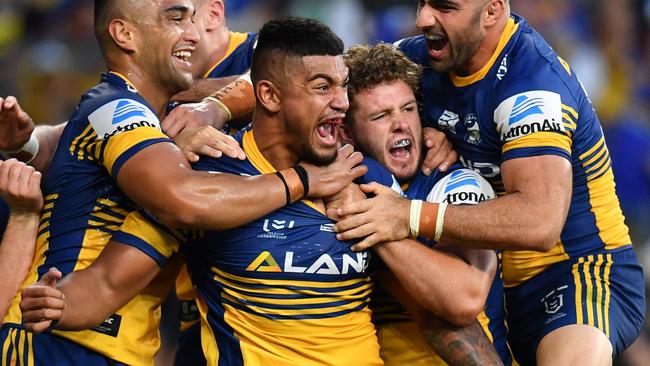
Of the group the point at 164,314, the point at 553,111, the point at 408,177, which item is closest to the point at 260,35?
the point at 408,177

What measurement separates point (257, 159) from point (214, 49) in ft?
6.56

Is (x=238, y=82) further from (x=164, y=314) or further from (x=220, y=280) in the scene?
Result: (x=164, y=314)

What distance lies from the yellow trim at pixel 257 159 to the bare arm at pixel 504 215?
17 cm

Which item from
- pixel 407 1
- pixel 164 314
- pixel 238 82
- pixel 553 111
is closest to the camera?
pixel 553 111

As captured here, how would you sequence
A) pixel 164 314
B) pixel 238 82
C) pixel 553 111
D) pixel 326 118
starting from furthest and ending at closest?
1. pixel 164 314
2. pixel 238 82
3. pixel 553 111
4. pixel 326 118

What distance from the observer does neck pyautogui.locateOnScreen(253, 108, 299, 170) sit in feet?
18.3

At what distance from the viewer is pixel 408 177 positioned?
6.15 meters

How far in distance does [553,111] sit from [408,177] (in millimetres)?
915

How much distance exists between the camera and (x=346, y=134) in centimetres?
622

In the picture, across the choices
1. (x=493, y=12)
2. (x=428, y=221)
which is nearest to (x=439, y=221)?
(x=428, y=221)

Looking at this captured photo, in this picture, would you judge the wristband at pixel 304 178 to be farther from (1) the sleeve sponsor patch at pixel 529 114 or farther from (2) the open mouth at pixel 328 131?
(1) the sleeve sponsor patch at pixel 529 114

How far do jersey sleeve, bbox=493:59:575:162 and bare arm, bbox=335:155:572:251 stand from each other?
7 cm

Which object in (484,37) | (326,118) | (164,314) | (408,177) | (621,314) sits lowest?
(164,314)

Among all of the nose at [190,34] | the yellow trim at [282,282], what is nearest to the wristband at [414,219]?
the yellow trim at [282,282]
